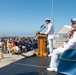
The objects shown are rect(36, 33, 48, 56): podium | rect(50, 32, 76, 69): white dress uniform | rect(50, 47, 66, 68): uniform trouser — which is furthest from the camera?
rect(36, 33, 48, 56): podium

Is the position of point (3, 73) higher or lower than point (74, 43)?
lower

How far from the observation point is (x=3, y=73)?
656 cm

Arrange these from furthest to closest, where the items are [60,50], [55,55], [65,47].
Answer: [55,55] < [60,50] < [65,47]

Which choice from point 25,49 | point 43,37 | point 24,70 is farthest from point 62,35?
point 24,70

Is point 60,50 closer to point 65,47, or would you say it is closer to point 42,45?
point 65,47

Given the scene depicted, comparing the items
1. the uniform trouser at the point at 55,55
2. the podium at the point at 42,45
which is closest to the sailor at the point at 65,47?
the uniform trouser at the point at 55,55

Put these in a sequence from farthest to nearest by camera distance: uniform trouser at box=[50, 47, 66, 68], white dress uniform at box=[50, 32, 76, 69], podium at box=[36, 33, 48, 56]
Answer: podium at box=[36, 33, 48, 56] < uniform trouser at box=[50, 47, 66, 68] < white dress uniform at box=[50, 32, 76, 69]

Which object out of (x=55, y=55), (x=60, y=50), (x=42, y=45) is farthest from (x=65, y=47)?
(x=42, y=45)

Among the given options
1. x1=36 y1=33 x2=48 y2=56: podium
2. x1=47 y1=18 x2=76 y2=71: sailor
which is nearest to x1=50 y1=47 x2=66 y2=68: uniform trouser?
x1=47 y1=18 x2=76 y2=71: sailor

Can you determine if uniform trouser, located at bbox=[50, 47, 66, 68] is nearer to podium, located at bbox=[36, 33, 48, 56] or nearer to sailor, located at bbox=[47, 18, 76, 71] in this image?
sailor, located at bbox=[47, 18, 76, 71]

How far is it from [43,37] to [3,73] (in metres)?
4.74

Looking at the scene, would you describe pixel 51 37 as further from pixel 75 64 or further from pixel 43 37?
pixel 75 64

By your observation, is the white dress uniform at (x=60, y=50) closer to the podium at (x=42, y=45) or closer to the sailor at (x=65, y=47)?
the sailor at (x=65, y=47)

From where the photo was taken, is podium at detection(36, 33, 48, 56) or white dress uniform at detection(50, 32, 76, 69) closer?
white dress uniform at detection(50, 32, 76, 69)
